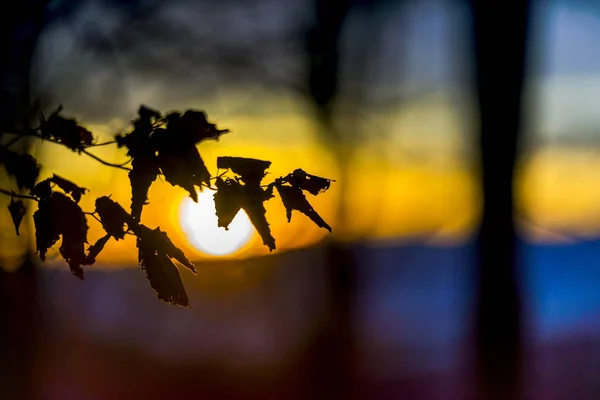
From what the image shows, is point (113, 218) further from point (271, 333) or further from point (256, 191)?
point (271, 333)

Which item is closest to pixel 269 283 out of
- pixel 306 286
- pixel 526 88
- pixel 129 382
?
pixel 306 286

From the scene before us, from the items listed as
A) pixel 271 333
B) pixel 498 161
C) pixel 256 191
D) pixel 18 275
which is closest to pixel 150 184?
pixel 256 191

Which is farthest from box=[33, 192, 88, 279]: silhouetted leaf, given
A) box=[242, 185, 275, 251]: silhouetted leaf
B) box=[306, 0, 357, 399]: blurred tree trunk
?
box=[306, 0, 357, 399]: blurred tree trunk

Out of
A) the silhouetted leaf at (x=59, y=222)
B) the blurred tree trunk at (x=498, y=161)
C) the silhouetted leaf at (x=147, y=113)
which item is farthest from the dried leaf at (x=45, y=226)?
the blurred tree trunk at (x=498, y=161)

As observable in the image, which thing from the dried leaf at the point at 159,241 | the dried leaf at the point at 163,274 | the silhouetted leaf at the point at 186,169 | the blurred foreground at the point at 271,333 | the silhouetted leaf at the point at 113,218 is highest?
the silhouetted leaf at the point at 186,169

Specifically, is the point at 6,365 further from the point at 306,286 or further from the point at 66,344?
the point at 306,286

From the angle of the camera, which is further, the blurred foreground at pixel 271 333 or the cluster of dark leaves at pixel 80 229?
the blurred foreground at pixel 271 333

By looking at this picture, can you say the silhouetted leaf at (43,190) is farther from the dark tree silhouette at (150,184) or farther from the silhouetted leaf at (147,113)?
the silhouetted leaf at (147,113)
